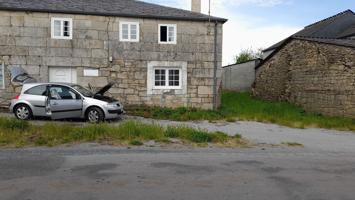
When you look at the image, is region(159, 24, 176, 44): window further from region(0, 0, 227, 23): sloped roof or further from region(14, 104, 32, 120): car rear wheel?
region(14, 104, 32, 120): car rear wheel

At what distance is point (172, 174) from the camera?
6711 millimetres

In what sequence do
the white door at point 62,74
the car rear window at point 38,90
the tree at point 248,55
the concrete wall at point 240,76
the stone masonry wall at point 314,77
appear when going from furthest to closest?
the tree at point 248,55 < the concrete wall at point 240,76 < the stone masonry wall at point 314,77 < the white door at point 62,74 < the car rear window at point 38,90

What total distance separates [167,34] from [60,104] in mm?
6587

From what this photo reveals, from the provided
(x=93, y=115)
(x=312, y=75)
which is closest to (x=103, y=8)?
(x=93, y=115)

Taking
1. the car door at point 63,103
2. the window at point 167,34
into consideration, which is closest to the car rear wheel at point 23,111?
the car door at point 63,103

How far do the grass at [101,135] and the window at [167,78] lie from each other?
6993 millimetres

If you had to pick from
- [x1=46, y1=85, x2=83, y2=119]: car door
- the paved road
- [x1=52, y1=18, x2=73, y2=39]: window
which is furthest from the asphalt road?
[x1=52, y1=18, x2=73, y2=39]: window

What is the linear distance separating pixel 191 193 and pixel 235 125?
30.7 ft

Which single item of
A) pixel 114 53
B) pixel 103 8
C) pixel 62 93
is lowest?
pixel 62 93

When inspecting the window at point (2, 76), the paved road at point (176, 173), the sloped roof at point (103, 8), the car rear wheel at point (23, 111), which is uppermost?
the sloped roof at point (103, 8)

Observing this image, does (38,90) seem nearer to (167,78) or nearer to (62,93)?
(62,93)

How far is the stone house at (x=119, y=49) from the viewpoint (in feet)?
55.7

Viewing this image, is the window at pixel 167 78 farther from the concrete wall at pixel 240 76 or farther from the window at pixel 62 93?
the concrete wall at pixel 240 76

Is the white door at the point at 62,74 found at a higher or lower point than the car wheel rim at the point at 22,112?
higher
